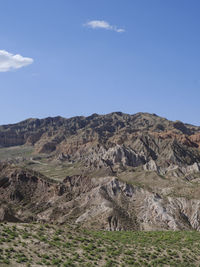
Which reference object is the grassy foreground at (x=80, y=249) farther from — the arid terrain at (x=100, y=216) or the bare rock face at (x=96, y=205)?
the bare rock face at (x=96, y=205)

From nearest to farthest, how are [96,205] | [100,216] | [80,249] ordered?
[80,249] < [100,216] < [96,205]

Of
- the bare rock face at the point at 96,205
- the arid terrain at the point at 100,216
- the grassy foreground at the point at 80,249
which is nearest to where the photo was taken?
the grassy foreground at the point at 80,249

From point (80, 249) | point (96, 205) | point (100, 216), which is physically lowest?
point (100, 216)

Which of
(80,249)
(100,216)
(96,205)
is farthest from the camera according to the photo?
(96,205)

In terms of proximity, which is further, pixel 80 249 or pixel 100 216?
pixel 100 216

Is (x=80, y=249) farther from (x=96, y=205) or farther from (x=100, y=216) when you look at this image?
(x=96, y=205)

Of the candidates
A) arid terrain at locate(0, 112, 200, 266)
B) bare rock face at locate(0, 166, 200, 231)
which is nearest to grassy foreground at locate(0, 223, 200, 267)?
arid terrain at locate(0, 112, 200, 266)

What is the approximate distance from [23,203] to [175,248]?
2160 inches

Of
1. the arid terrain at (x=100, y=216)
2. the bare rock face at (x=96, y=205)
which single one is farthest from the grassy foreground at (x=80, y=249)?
the bare rock face at (x=96, y=205)

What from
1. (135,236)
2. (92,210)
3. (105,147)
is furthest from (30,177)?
(105,147)

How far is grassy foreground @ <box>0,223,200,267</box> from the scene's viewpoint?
78.7 feet

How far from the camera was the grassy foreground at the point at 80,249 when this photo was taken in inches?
945

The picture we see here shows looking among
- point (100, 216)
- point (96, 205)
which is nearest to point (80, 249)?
point (100, 216)

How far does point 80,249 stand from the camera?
27484 mm
